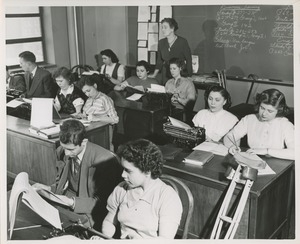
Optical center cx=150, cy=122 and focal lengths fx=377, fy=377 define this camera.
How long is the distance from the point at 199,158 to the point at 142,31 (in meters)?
4.01

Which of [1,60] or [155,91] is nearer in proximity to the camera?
[1,60]

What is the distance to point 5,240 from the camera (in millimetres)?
1762

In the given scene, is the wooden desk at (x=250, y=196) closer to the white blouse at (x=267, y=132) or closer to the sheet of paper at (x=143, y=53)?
the white blouse at (x=267, y=132)

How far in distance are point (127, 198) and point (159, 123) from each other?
7.00ft

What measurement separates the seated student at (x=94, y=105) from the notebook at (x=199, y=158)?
49.8 inches

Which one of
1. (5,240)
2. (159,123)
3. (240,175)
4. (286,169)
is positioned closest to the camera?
(5,240)

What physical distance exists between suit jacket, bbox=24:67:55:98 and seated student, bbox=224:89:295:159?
222 centimetres

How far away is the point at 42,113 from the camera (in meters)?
3.08

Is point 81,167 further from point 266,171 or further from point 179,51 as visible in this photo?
point 179,51

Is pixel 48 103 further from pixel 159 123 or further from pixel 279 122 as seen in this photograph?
pixel 279 122

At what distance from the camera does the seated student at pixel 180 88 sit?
402 cm

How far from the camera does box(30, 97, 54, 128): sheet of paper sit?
302cm

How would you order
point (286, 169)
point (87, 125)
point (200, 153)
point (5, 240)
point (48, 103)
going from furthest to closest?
point (87, 125), point (48, 103), point (200, 153), point (286, 169), point (5, 240)

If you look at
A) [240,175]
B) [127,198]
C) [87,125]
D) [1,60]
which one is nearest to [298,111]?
[240,175]
